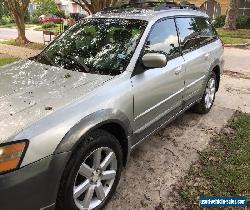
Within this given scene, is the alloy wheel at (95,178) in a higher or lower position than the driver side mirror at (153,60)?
lower

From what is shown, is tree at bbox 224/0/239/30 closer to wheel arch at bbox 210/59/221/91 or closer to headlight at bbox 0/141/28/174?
wheel arch at bbox 210/59/221/91

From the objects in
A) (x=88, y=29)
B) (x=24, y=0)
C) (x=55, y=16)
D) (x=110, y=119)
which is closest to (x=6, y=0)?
(x=24, y=0)

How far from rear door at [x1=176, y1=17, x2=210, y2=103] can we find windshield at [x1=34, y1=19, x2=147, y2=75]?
2.98ft

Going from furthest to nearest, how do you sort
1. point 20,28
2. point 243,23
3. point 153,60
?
point 243,23 → point 20,28 → point 153,60

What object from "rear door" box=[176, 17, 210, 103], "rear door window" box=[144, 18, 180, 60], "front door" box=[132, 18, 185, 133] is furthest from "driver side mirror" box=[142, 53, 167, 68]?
"rear door" box=[176, 17, 210, 103]

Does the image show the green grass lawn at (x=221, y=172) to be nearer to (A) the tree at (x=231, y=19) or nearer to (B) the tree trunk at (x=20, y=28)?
(B) the tree trunk at (x=20, y=28)

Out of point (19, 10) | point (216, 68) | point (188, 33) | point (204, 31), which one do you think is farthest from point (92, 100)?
point (19, 10)

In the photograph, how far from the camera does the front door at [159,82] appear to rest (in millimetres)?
3493

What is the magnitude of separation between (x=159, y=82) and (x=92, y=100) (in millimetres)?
1110

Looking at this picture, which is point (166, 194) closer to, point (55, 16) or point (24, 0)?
point (24, 0)

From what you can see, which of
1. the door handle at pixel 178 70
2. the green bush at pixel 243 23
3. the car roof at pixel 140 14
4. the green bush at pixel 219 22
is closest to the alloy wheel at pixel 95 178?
the door handle at pixel 178 70

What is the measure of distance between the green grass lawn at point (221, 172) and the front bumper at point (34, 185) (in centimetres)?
145

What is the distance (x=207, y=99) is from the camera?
5723 mm

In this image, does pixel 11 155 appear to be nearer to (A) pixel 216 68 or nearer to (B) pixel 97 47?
(B) pixel 97 47
